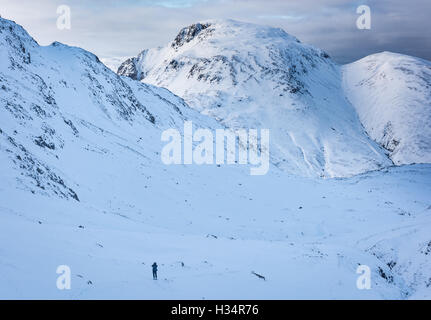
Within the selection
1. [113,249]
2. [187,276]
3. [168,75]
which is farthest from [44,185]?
[168,75]

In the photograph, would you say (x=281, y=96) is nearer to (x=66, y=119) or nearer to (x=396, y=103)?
(x=396, y=103)

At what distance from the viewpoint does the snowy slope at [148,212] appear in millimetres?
18781

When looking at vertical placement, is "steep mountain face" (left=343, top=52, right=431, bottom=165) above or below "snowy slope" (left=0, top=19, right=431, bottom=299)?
above

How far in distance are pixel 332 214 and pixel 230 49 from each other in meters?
148

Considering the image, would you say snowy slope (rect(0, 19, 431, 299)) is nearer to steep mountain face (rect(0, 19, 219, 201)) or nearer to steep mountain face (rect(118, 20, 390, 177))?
steep mountain face (rect(0, 19, 219, 201))

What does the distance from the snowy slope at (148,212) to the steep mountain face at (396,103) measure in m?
75.4

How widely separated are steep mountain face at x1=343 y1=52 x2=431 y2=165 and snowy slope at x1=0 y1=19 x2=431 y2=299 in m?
75.4

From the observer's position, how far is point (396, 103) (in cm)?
15712

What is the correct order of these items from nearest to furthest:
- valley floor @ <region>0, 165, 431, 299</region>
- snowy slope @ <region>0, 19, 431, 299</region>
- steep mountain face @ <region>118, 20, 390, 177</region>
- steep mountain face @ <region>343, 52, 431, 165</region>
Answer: valley floor @ <region>0, 165, 431, 299</region>
snowy slope @ <region>0, 19, 431, 299</region>
steep mountain face @ <region>118, 20, 390, 177</region>
steep mountain face @ <region>343, 52, 431, 165</region>

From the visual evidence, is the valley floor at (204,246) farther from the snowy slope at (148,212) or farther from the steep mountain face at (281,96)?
the steep mountain face at (281,96)

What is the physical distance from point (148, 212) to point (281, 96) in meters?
131

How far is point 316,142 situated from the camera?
134m

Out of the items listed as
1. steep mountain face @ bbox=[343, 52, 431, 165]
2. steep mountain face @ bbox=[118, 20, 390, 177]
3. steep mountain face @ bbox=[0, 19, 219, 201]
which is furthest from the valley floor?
steep mountain face @ bbox=[343, 52, 431, 165]

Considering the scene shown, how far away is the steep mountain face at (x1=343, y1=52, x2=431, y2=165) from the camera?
136m
